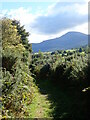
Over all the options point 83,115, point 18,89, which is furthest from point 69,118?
point 18,89

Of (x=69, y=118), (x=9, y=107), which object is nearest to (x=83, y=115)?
(x=69, y=118)

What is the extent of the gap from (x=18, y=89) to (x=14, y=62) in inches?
186

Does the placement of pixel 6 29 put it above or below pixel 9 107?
above

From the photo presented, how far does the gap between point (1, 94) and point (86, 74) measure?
619 cm

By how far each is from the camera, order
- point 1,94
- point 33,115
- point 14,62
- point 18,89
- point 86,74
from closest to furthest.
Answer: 1. point 1,94
2. point 33,115
3. point 18,89
4. point 86,74
5. point 14,62

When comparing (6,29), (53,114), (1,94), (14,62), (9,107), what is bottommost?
(53,114)

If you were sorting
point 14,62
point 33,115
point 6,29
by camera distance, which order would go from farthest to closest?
point 6,29
point 14,62
point 33,115

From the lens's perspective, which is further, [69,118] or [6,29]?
[6,29]

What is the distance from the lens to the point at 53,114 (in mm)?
10648

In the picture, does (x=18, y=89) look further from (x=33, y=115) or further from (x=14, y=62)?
(x=14, y=62)

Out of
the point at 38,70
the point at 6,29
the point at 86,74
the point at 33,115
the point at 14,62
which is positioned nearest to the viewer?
the point at 33,115

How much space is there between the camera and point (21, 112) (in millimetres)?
9906

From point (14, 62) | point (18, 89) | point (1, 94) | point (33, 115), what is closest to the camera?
point (1, 94)

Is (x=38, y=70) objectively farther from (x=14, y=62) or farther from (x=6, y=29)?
(x=14, y=62)
